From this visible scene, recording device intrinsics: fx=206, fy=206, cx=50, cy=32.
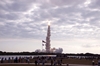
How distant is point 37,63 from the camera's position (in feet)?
174

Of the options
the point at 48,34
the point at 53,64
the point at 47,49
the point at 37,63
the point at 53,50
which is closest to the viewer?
the point at 53,64

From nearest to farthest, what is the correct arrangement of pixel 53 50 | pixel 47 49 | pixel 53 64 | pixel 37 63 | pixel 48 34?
pixel 53 64 < pixel 37 63 < pixel 48 34 < pixel 47 49 < pixel 53 50

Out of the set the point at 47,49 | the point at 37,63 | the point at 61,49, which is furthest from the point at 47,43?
the point at 37,63

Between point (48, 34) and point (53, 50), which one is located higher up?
point (48, 34)

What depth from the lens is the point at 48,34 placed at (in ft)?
539

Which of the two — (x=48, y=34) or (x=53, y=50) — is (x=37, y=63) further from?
(x=53, y=50)

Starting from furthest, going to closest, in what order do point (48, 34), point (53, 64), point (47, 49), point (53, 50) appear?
point (53, 50)
point (47, 49)
point (48, 34)
point (53, 64)

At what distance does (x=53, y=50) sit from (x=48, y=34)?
1457 inches

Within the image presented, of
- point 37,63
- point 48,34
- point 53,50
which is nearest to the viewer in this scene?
point 37,63

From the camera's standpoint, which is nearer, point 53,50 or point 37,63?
point 37,63

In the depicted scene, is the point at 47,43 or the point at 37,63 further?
the point at 47,43

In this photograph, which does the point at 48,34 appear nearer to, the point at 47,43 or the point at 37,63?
the point at 47,43

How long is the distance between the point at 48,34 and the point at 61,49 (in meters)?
35.3

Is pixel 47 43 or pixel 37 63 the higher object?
pixel 47 43
